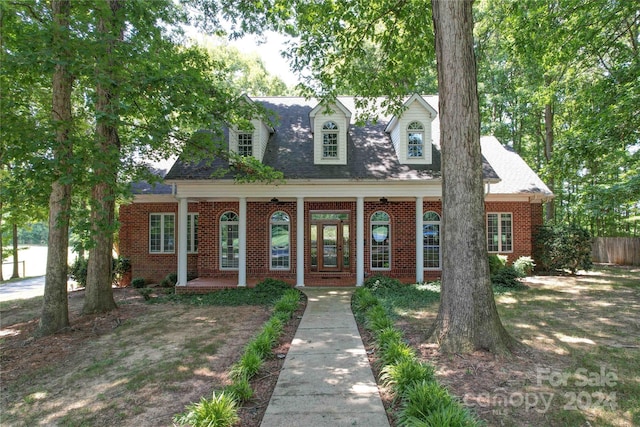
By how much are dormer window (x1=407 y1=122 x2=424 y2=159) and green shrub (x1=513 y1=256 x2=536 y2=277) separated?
564 centimetres

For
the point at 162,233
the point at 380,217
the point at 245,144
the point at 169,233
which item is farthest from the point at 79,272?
the point at 380,217

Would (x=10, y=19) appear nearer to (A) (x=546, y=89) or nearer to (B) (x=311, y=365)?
(B) (x=311, y=365)

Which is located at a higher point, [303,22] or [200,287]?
[303,22]

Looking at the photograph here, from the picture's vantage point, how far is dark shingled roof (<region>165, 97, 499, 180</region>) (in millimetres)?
11852

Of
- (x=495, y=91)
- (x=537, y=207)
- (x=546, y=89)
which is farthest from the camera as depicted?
(x=495, y=91)

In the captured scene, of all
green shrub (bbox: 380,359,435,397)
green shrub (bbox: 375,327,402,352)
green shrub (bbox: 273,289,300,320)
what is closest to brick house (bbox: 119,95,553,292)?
green shrub (bbox: 273,289,300,320)

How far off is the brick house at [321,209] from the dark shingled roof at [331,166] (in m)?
0.04

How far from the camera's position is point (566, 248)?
1384cm

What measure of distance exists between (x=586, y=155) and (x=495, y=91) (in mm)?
16550

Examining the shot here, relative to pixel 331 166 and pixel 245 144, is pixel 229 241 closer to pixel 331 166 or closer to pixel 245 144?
pixel 245 144

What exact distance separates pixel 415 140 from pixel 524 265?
6437 mm

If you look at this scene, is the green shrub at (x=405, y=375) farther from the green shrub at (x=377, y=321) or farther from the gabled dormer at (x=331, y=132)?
the gabled dormer at (x=331, y=132)

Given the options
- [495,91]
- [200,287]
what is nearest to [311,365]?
[200,287]

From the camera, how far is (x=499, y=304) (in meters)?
8.92
